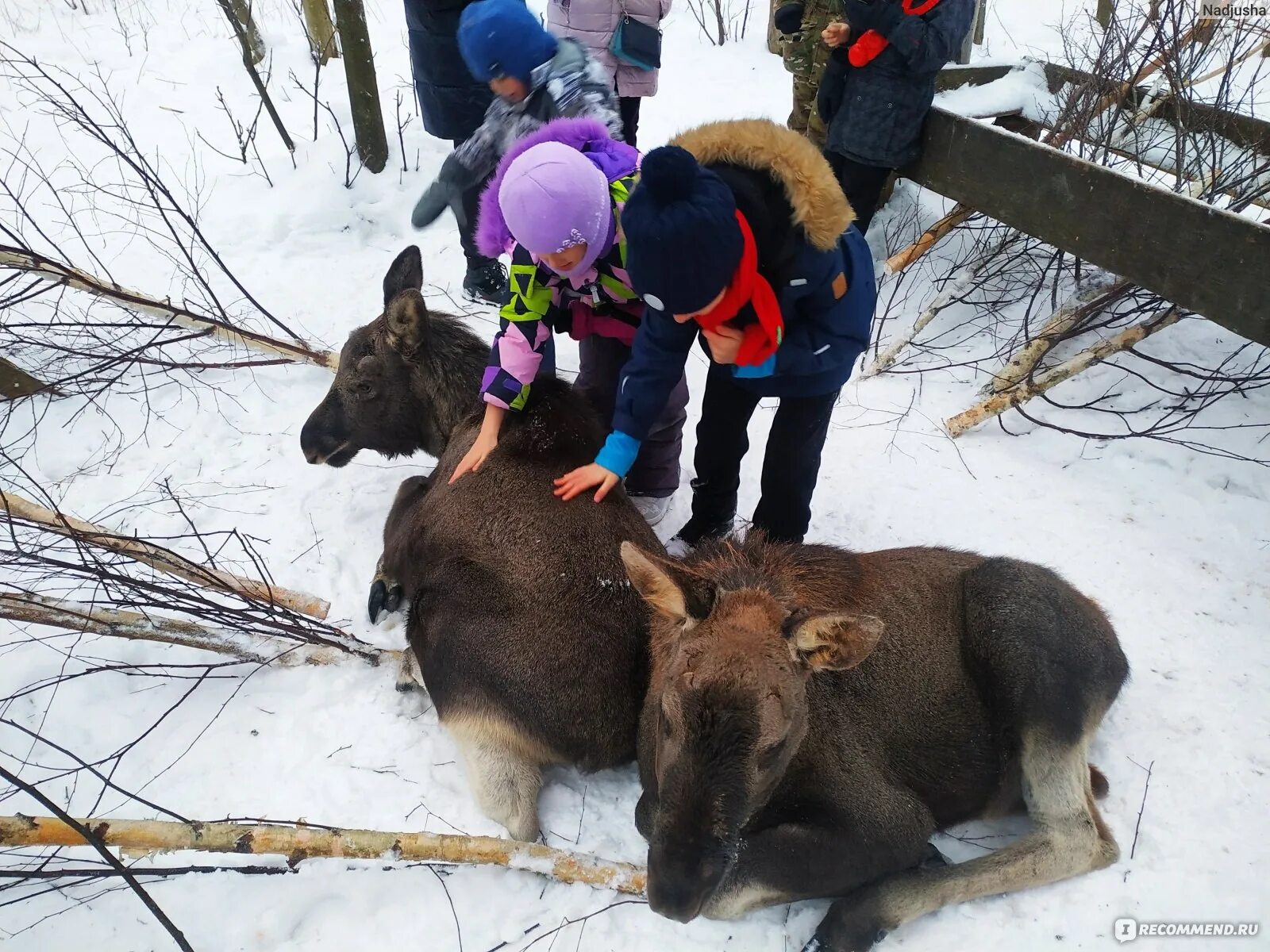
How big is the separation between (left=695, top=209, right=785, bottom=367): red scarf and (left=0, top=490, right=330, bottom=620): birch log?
2824mm

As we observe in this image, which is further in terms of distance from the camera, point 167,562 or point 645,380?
point 167,562

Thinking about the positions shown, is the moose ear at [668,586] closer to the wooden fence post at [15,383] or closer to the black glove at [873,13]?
the black glove at [873,13]

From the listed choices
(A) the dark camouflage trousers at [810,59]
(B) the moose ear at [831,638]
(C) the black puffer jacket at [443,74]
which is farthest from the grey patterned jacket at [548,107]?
(B) the moose ear at [831,638]

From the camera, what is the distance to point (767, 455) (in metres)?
4.21

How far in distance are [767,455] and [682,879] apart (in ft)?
7.65

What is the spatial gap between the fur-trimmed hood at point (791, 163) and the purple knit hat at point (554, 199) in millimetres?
605

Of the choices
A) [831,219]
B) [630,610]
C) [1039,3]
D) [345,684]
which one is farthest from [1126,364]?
[1039,3]

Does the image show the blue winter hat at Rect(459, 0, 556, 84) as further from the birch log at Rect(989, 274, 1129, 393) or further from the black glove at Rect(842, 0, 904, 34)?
the birch log at Rect(989, 274, 1129, 393)

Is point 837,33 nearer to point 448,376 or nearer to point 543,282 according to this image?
point 543,282

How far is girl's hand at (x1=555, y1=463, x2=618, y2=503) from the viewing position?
382cm

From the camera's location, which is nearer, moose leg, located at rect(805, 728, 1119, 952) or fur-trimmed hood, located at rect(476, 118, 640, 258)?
moose leg, located at rect(805, 728, 1119, 952)

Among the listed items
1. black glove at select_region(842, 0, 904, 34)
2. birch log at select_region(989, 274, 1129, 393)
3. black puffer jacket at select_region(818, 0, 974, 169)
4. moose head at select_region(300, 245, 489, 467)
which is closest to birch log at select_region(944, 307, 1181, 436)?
birch log at select_region(989, 274, 1129, 393)

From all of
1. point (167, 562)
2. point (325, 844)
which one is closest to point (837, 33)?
point (167, 562)

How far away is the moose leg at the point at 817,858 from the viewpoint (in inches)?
119
